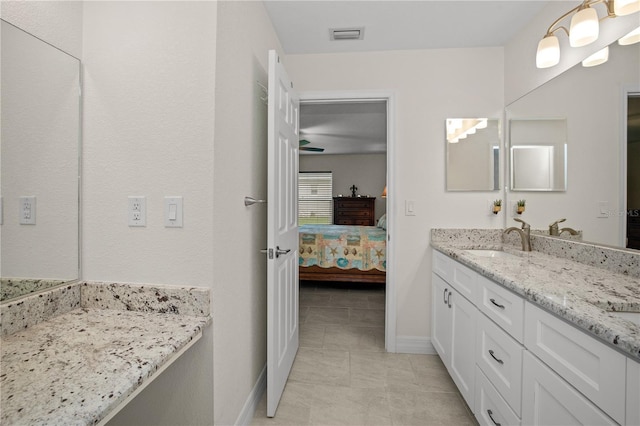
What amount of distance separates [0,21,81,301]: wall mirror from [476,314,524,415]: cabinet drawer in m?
1.88

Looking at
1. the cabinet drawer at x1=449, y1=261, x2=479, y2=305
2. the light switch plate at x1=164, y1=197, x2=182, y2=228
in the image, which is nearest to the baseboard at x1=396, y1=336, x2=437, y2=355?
the cabinet drawer at x1=449, y1=261, x2=479, y2=305

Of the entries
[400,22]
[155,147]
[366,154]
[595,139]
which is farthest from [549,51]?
[366,154]

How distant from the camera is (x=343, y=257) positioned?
4066mm

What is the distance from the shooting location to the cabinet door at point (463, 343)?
1.63m

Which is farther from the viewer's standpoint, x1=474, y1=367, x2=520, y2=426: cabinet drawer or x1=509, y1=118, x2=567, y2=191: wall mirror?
x1=509, y1=118, x2=567, y2=191: wall mirror

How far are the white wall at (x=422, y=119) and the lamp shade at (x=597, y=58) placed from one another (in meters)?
0.78

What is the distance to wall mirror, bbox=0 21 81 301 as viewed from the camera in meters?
0.99

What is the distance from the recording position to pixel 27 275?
3.48ft

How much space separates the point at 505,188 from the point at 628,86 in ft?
3.64

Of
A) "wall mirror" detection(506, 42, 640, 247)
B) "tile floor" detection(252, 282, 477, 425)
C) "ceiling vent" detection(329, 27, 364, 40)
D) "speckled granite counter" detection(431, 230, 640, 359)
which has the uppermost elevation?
"ceiling vent" detection(329, 27, 364, 40)

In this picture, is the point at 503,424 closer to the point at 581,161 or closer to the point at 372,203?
the point at 581,161

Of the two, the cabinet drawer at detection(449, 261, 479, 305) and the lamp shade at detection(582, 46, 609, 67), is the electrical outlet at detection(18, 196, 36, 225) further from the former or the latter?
the lamp shade at detection(582, 46, 609, 67)

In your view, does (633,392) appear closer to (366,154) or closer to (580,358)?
(580,358)

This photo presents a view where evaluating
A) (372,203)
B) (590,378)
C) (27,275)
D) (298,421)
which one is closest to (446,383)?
(298,421)
